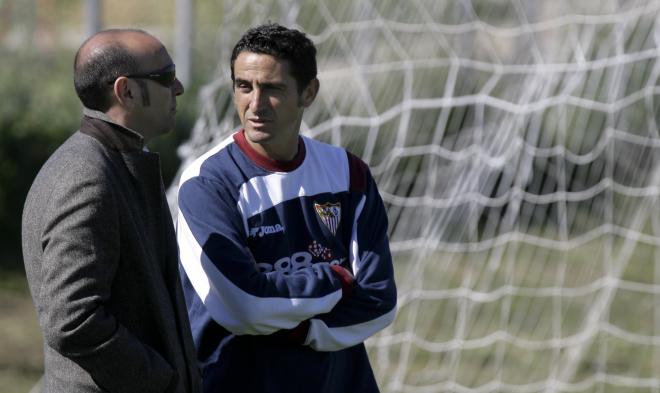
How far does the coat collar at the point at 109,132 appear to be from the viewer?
7.00ft

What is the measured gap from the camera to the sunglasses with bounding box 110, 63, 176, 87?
2168 mm

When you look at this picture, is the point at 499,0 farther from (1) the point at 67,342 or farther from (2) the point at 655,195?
(1) the point at 67,342

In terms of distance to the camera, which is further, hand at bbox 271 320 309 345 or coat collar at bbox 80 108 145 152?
hand at bbox 271 320 309 345

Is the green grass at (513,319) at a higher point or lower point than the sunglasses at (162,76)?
lower

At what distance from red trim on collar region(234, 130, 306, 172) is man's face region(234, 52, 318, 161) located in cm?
1

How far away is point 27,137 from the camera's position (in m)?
8.05

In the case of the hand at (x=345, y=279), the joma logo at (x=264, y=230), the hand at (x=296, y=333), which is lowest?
the hand at (x=296, y=333)

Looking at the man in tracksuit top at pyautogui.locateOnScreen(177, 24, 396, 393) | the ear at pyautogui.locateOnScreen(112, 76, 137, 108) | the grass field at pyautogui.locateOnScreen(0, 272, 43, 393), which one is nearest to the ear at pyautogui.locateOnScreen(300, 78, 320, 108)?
the man in tracksuit top at pyautogui.locateOnScreen(177, 24, 396, 393)

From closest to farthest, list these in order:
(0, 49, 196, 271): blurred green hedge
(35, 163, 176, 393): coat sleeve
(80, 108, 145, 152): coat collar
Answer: (35, 163, 176, 393): coat sleeve < (80, 108, 145, 152): coat collar < (0, 49, 196, 271): blurred green hedge

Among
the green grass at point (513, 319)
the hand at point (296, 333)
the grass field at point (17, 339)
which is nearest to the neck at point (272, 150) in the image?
the hand at point (296, 333)

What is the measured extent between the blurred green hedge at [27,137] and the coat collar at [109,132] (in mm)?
5719

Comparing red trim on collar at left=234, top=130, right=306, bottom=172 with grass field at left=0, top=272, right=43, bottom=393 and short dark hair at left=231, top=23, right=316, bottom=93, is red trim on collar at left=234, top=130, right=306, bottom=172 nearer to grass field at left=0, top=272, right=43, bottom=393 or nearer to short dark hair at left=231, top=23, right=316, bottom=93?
short dark hair at left=231, top=23, right=316, bottom=93

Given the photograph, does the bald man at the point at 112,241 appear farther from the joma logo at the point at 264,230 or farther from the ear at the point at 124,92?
the joma logo at the point at 264,230

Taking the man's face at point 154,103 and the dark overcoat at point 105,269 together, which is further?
the man's face at point 154,103
